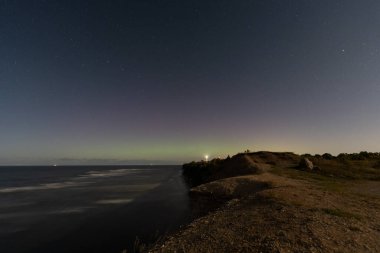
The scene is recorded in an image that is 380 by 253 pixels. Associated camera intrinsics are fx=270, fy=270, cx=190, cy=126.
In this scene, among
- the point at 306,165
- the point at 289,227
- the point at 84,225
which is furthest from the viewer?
the point at 306,165

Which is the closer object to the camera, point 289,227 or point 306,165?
point 289,227

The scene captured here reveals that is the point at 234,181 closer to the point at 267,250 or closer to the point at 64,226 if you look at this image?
the point at 64,226

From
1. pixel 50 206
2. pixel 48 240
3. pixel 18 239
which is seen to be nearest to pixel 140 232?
pixel 48 240

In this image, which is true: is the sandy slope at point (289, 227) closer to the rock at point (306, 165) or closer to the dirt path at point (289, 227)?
the dirt path at point (289, 227)

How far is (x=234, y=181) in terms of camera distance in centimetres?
3897

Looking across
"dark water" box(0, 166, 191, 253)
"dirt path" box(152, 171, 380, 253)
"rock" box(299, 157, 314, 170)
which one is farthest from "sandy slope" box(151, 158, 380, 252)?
"rock" box(299, 157, 314, 170)

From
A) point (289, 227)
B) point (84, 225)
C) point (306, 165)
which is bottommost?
point (84, 225)

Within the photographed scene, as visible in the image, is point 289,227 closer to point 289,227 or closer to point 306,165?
point 289,227

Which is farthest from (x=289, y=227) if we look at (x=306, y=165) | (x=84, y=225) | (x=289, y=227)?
(x=306, y=165)

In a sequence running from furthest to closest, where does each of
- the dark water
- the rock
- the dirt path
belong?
the rock < the dark water < the dirt path

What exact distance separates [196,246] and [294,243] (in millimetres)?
5208

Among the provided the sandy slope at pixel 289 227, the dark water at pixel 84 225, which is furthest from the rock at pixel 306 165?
the sandy slope at pixel 289 227

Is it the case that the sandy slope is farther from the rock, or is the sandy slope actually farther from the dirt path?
the rock

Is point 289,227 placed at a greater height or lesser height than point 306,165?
lesser
